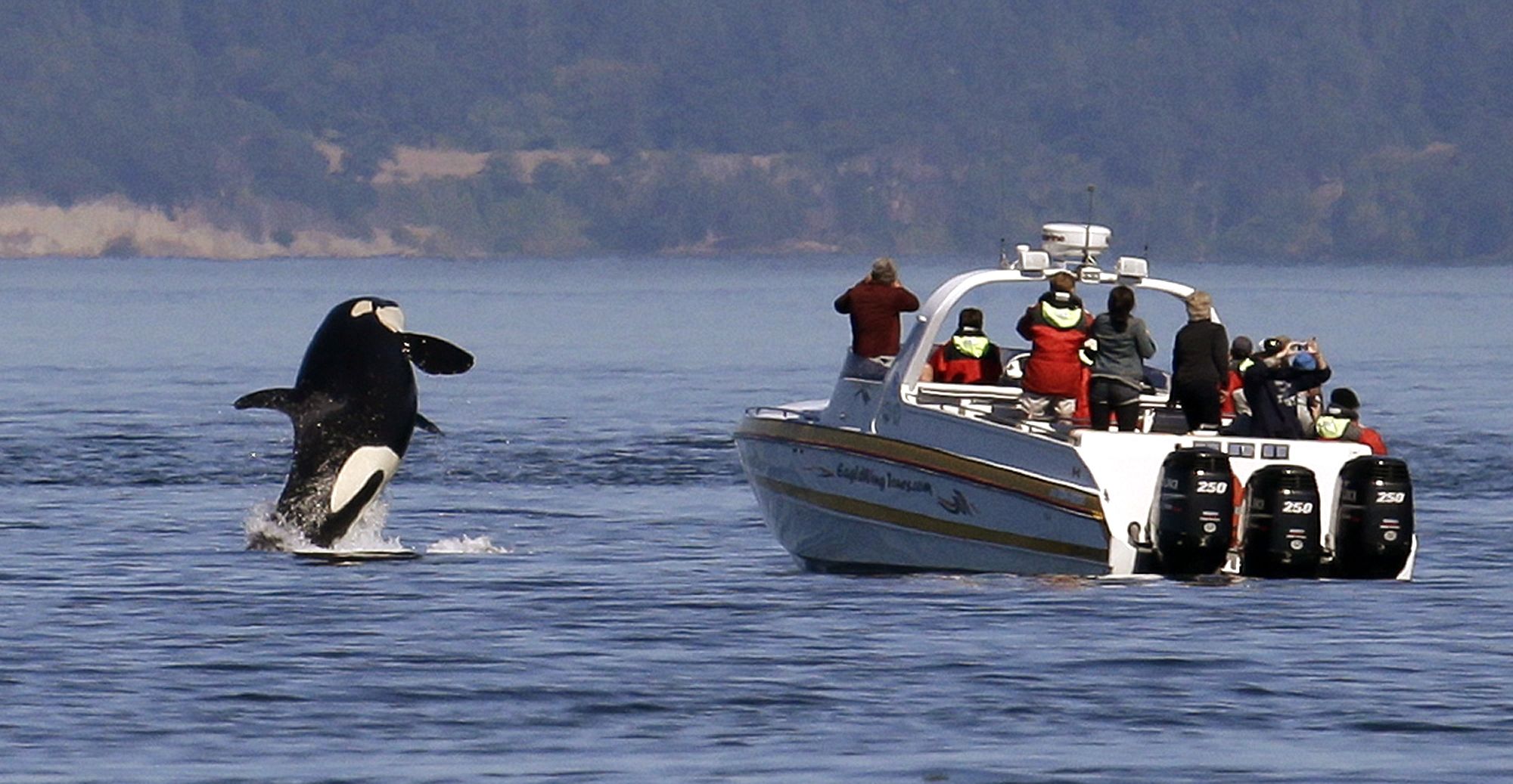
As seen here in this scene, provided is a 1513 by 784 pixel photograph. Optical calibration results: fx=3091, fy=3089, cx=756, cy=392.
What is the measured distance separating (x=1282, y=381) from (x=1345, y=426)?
73 centimetres

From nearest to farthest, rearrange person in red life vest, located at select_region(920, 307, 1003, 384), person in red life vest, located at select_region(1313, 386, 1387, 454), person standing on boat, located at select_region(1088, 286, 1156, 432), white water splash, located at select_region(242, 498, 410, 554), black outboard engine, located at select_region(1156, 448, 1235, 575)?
black outboard engine, located at select_region(1156, 448, 1235, 575) → person standing on boat, located at select_region(1088, 286, 1156, 432) → person in red life vest, located at select_region(1313, 386, 1387, 454) → person in red life vest, located at select_region(920, 307, 1003, 384) → white water splash, located at select_region(242, 498, 410, 554)

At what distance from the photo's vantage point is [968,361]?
24859 millimetres

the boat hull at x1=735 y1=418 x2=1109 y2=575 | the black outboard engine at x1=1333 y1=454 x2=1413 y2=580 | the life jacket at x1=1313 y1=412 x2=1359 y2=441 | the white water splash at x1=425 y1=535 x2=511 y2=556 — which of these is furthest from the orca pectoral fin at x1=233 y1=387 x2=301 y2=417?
the black outboard engine at x1=1333 y1=454 x2=1413 y2=580

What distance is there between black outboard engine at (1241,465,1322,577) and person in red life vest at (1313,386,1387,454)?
1257 millimetres

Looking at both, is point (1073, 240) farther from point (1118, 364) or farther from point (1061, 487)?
point (1061, 487)

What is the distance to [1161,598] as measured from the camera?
21984 mm

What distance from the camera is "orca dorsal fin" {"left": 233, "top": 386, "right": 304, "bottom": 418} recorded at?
79.3 feet

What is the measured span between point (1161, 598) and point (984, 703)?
4305 millimetres

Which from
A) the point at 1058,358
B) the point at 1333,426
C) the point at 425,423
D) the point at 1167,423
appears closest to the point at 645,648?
the point at 1058,358

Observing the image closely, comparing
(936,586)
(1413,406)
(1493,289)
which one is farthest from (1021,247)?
(1493,289)

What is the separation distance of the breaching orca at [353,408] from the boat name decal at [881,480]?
3402 mm

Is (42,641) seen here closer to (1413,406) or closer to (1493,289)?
(1413,406)

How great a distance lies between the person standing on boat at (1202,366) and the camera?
23.0 m

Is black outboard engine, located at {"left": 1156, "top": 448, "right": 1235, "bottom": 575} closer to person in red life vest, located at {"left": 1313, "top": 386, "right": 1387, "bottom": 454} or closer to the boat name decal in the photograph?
person in red life vest, located at {"left": 1313, "top": 386, "right": 1387, "bottom": 454}
